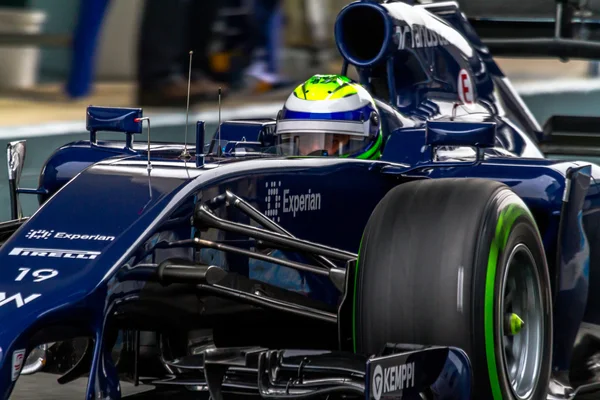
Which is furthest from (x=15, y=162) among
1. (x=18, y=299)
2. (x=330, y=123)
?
(x=18, y=299)

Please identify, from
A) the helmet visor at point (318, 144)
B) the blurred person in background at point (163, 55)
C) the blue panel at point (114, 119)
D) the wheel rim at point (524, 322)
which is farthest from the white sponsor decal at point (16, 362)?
the blurred person in background at point (163, 55)

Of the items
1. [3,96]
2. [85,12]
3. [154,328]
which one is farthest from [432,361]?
[85,12]

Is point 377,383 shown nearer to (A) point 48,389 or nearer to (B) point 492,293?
(B) point 492,293

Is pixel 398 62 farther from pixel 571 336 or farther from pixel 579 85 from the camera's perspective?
pixel 579 85

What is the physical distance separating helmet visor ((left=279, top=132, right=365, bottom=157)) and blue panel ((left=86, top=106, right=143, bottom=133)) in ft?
2.14

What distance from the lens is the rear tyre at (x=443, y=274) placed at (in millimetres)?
4629

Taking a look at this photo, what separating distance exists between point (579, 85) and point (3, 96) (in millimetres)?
5664

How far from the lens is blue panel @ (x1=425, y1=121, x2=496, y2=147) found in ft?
17.2

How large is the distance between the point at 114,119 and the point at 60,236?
44.7 inches

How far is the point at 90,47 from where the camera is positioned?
12.1 metres

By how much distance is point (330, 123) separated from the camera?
599cm

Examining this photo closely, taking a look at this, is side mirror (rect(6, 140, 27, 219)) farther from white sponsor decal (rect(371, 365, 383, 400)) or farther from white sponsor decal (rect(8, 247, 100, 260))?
white sponsor decal (rect(371, 365, 383, 400))

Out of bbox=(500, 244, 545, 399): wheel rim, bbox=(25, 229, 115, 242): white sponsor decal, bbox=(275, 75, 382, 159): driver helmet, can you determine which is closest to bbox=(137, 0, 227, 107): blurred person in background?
bbox=(275, 75, 382, 159): driver helmet

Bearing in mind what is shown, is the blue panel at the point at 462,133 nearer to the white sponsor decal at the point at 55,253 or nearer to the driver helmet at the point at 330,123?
the driver helmet at the point at 330,123
